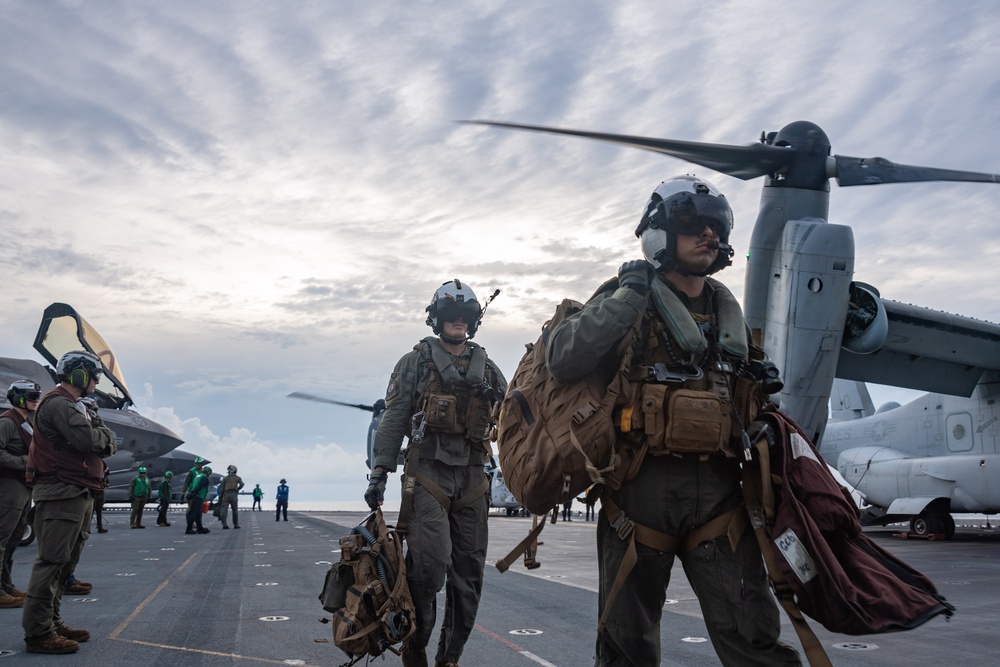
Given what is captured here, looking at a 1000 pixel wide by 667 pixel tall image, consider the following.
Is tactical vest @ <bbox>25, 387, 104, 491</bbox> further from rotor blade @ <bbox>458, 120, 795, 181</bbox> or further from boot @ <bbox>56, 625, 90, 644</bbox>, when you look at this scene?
rotor blade @ <bbox>458, 120, 795, 181</bbox>

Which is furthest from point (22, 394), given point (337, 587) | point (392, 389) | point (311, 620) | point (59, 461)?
point (337, 587)

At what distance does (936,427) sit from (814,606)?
2016cm

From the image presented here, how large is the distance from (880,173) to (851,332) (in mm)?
2870

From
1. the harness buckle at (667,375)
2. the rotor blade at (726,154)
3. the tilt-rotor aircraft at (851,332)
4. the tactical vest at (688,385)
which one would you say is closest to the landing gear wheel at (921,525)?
the tilt-rotor aircraft at (851,332)

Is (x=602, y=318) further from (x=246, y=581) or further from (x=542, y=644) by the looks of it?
(x=246, y=581)

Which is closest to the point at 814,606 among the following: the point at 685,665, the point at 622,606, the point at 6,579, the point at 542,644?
the point at 622,606

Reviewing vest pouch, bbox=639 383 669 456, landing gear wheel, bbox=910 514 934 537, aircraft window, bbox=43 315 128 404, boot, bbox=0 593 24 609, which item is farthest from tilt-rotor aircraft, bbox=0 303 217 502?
landing gear wheel, bbox=910 514 934 537

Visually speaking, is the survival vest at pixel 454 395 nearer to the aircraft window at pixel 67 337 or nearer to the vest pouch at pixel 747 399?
the vest pouch at pixel 747 399

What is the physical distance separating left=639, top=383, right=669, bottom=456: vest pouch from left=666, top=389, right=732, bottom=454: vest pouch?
0.08 feet

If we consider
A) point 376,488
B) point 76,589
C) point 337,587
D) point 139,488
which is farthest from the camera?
point 139,488

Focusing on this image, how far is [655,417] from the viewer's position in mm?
2783

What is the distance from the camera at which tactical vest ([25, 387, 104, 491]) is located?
19.0ft

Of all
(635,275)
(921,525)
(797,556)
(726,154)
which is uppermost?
(726,154)

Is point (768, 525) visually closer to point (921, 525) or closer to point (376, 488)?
point (376, 488)
